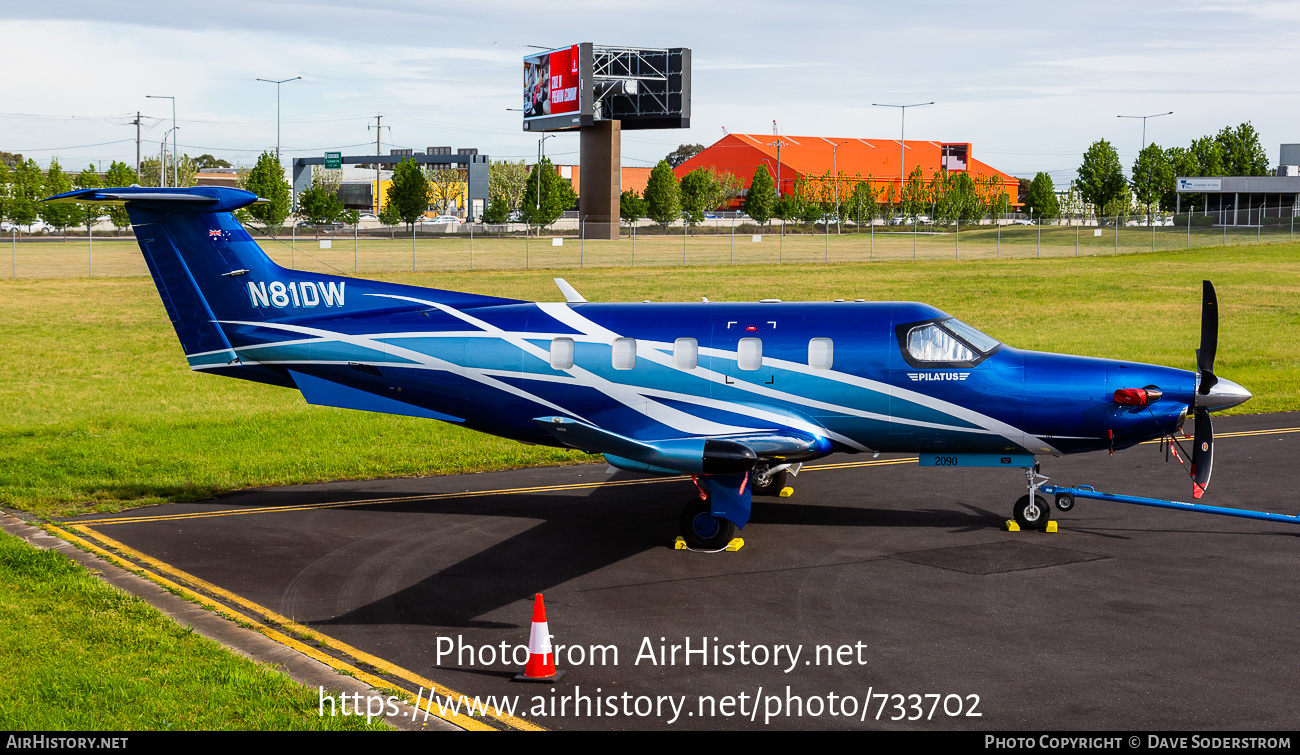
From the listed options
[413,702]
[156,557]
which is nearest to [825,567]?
[413,702]

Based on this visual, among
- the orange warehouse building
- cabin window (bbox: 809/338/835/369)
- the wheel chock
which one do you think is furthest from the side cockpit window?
the orange warehouse building

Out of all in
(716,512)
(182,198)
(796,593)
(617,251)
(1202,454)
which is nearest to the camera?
(796,593)

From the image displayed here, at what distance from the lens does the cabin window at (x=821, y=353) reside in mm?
15555

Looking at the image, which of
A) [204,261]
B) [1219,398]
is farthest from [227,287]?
[1219,398]

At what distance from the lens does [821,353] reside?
51.1 feet

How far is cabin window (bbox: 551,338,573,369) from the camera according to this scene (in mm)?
16234

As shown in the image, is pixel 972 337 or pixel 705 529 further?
pixel 972 337

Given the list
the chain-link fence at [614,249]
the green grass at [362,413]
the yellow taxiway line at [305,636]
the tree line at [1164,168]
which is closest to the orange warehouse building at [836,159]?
the tree line at [1164,168]

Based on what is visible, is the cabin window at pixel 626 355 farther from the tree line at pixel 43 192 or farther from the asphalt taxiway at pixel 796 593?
the tree line at pixel 43 192

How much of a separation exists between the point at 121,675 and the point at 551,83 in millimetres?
100346

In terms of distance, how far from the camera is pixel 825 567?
1420cm

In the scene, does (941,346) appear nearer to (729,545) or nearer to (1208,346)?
(1208,346)

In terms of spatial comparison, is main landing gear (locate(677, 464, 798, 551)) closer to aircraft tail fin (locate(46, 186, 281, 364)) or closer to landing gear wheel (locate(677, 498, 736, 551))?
landing gear wheel (locate(677, 498, 736, 551))

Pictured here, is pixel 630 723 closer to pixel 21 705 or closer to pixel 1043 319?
pixel 21 705
